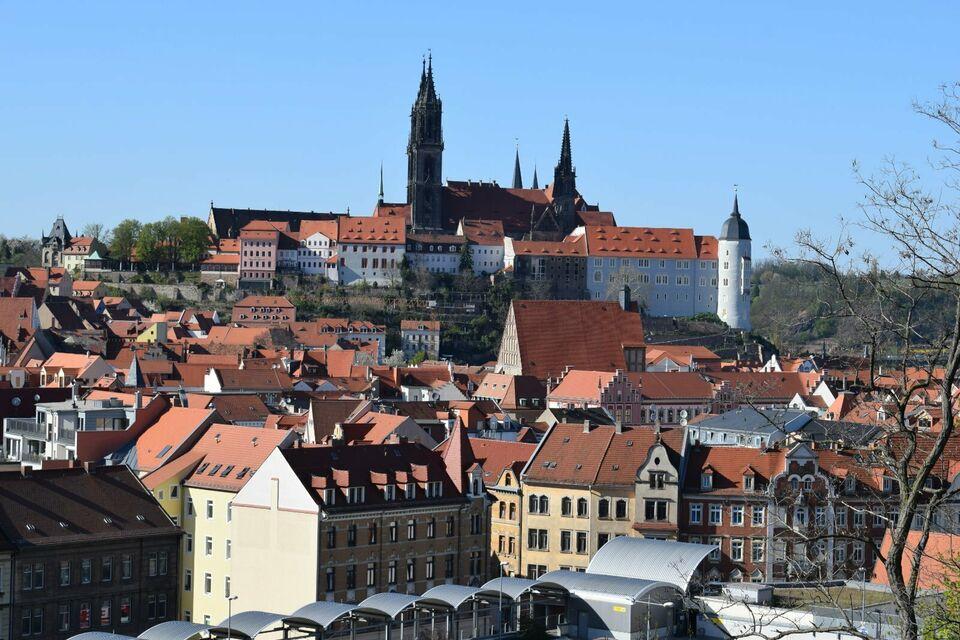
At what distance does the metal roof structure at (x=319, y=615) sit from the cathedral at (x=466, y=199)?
14140cm

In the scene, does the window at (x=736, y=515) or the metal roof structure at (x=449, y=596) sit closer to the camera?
the metal roof structure at (x=449, y=596)

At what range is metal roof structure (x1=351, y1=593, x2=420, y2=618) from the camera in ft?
130

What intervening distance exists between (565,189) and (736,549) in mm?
140398

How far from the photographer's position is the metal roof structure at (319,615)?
1501 inches

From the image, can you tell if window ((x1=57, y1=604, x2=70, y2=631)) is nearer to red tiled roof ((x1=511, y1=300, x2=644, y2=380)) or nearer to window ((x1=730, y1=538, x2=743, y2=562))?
window ((x1=730, y1=538, x2=743, y2=562))

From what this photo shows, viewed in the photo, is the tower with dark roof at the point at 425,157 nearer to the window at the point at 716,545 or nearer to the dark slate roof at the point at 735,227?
the dark slate roof at the point at 735,227

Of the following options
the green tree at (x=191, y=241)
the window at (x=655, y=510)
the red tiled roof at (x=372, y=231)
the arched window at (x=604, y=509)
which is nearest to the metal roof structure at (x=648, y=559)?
the window at (x=655, y=510)

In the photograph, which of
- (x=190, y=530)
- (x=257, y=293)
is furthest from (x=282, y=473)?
(x=257, y=293)

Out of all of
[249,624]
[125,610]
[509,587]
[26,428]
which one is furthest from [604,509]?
Result: [26,428]

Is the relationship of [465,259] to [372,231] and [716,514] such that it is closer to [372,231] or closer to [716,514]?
[372,231]

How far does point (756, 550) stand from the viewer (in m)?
52.7

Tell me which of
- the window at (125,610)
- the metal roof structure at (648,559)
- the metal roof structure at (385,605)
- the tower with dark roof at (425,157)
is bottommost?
the window at (125,610)

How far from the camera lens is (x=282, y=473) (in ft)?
159

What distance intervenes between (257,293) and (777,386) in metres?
76.2
